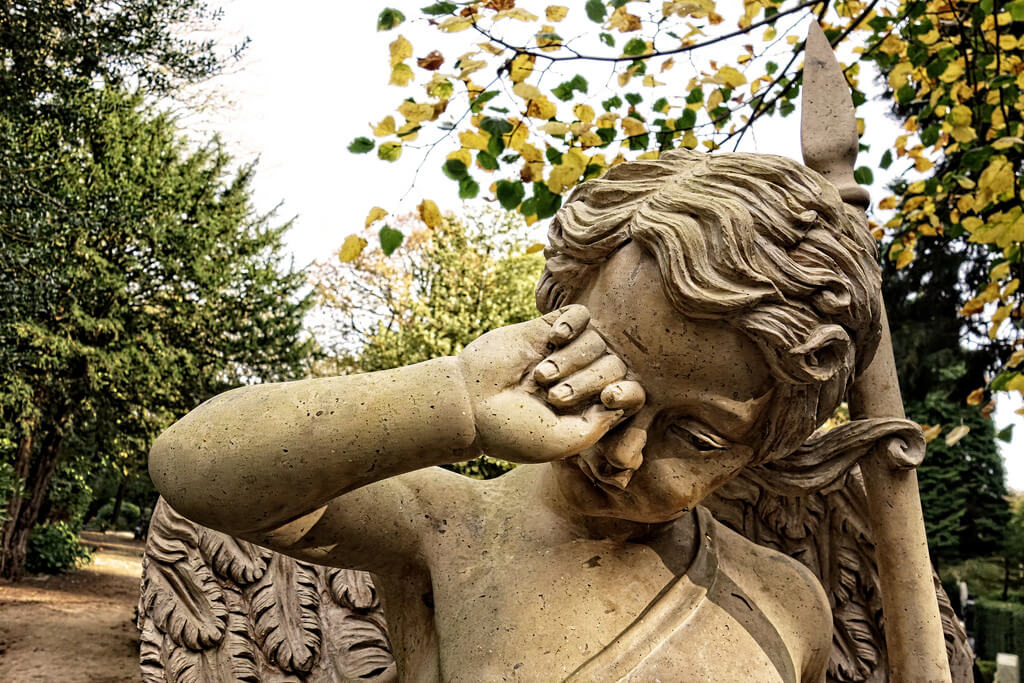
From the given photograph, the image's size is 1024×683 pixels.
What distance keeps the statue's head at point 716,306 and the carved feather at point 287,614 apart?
919 millimetres

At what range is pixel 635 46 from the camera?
4066 mm

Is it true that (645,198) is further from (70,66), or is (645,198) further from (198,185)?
(198,185)

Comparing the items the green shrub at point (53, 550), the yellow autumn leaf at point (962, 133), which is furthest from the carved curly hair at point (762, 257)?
the green shrub at point (53, 550)

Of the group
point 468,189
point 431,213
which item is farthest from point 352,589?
point 431,213

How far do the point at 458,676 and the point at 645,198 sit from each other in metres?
0.98

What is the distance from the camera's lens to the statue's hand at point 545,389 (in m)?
1.28

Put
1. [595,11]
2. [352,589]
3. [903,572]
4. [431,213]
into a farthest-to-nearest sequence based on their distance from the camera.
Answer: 1. [431,213]
2. [595,11]
3. [352,589]
4. [903,572]

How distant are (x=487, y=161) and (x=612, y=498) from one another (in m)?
2.63

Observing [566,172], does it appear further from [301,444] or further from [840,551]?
[301,444]

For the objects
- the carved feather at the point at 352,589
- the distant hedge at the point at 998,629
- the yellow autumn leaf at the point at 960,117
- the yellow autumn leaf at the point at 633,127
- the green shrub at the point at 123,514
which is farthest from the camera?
the green shrub at the point at 123,514

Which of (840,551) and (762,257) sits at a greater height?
(762,257)

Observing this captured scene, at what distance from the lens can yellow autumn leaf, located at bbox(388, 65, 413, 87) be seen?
3.86 m

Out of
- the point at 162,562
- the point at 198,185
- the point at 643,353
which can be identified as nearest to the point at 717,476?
the point at 643,353

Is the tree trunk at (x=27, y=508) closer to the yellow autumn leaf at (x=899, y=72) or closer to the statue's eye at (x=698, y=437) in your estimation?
the yellow autumn leaf at (x=899, y=72)
